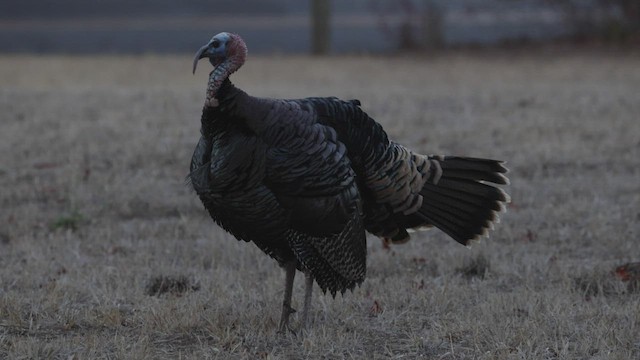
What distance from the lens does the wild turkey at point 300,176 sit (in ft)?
14.7

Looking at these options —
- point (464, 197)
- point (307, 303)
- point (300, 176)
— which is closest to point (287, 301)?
point (307, 303)

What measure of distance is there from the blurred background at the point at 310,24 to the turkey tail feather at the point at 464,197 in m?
13.8

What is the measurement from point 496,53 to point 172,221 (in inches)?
468

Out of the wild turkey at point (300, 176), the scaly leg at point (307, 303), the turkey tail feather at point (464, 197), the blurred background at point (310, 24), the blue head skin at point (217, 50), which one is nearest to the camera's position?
the wild turkey at point (300, 176)

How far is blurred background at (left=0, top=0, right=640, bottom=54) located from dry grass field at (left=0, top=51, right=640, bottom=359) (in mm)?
5882

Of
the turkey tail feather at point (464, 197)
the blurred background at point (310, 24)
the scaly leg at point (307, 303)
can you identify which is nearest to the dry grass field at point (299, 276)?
the scaly leg at point (307, 303)

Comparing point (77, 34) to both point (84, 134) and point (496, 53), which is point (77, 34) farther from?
point (84, 134)

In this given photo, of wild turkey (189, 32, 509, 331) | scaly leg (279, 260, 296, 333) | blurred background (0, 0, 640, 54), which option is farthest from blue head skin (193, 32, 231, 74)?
blurred background (0, 0, 640, 54)

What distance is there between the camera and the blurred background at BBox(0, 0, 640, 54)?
18859 mm

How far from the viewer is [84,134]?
9734mm

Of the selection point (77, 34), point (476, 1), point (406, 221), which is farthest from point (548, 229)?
point (77, 34)

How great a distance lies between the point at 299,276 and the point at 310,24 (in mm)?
14411

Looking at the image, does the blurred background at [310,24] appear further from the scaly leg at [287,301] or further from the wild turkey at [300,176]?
the scaly leg at [287,301]

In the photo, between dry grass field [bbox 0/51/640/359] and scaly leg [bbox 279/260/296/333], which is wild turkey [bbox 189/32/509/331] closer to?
scaly leg [bbox 279/260/296/333]
